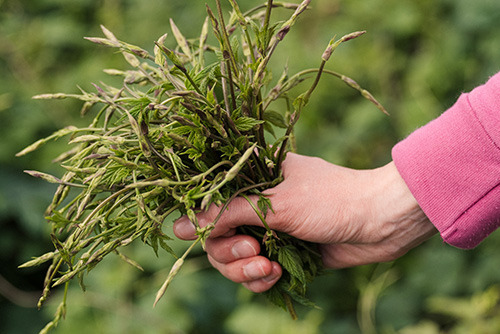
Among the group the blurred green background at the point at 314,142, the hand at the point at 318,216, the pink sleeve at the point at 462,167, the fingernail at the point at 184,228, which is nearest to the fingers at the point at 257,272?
the hand at the point at 318,216

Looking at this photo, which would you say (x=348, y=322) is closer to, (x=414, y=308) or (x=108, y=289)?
(x=414, y=308)

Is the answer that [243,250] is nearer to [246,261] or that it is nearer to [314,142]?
[246,261]

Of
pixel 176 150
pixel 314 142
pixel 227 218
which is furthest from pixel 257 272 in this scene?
pixel 314 142

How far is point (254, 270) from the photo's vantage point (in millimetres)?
1010

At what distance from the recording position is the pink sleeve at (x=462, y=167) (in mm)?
942

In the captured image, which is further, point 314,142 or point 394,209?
point 314,142

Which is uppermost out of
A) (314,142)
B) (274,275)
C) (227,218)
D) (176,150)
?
(176,150)

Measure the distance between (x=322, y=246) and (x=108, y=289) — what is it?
0.92m

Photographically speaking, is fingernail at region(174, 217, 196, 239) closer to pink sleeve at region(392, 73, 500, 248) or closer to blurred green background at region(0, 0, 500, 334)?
pink sleeve at region(392, 73, 500, 248)

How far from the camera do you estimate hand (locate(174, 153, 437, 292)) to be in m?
0.98

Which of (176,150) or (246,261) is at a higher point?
(176,150)

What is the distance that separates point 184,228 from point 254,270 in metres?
0.15

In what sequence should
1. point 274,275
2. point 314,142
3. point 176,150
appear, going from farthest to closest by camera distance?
point 314,142
point 274,275
point 176,150

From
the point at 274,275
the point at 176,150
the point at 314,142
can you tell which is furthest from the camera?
the point at 314,142
